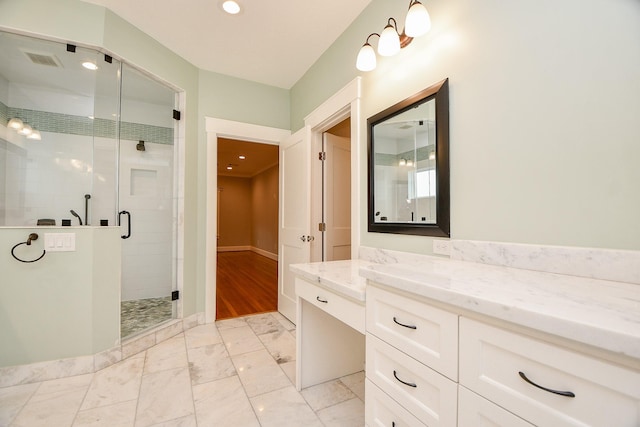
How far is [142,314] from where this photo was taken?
283cm

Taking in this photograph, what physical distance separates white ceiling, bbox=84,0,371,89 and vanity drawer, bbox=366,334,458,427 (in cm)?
217

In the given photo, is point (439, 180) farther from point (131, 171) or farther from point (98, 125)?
point (131, 171)

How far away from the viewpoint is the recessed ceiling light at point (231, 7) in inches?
82.0

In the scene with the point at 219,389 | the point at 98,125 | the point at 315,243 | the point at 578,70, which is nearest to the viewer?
the point at 578,70

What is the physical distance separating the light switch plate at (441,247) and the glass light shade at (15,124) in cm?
335

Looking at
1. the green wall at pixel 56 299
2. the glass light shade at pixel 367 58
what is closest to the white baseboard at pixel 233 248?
the green wall at pixel 56 299

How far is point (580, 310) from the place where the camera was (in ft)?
2.11

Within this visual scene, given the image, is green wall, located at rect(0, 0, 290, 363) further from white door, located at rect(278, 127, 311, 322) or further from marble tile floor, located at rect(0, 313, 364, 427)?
white door, located at rect(278, 127, 311, 322)

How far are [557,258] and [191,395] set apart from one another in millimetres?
2072

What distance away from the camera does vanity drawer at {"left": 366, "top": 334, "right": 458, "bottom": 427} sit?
874 mm

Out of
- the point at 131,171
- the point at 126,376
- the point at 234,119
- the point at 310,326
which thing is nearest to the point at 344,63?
the point at 234,119

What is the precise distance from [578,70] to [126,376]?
3.00 m

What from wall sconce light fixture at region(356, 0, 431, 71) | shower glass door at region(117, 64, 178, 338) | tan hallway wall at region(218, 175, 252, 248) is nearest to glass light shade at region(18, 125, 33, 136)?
shower glass door at region(117, 64, 178, 338)

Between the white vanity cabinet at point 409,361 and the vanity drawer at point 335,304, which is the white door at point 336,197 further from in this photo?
the white vanity cabinet at point 409,361
